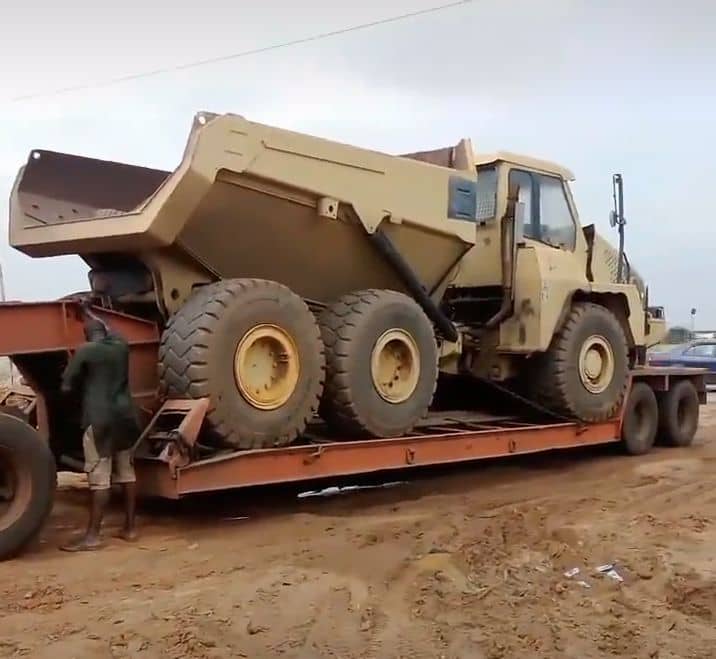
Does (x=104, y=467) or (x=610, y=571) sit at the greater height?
(x=104, y=467)

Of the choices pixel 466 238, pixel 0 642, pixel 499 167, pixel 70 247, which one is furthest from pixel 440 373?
pixel 0 642

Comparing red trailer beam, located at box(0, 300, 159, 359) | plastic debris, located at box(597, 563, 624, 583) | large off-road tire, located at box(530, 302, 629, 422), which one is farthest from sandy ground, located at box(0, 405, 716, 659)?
large off-road tire, located at box(530, 302, 629, 422)

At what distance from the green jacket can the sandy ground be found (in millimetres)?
718

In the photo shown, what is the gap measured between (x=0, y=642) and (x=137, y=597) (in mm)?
873

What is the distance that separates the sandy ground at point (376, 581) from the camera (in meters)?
5.06

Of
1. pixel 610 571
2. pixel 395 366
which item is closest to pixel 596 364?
pixel 395 366

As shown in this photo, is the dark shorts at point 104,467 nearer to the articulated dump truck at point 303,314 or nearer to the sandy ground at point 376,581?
the articulated dump truck at point 303,314

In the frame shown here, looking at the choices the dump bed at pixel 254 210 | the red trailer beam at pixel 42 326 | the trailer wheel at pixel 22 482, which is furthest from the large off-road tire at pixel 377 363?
the trailer wheel at pixel 22 482

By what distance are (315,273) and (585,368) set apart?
3.45m

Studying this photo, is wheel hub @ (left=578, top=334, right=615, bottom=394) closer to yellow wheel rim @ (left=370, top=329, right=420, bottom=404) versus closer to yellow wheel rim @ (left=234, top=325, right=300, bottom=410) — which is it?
yellow wheel rim @ (left=370, top=329, right=420, bottom=404)

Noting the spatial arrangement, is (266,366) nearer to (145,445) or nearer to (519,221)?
(145,445)

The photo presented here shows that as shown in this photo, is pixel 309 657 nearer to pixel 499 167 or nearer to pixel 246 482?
pixel 246 482

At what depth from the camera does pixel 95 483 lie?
268 inches

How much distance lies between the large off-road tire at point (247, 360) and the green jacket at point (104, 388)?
436 mm
